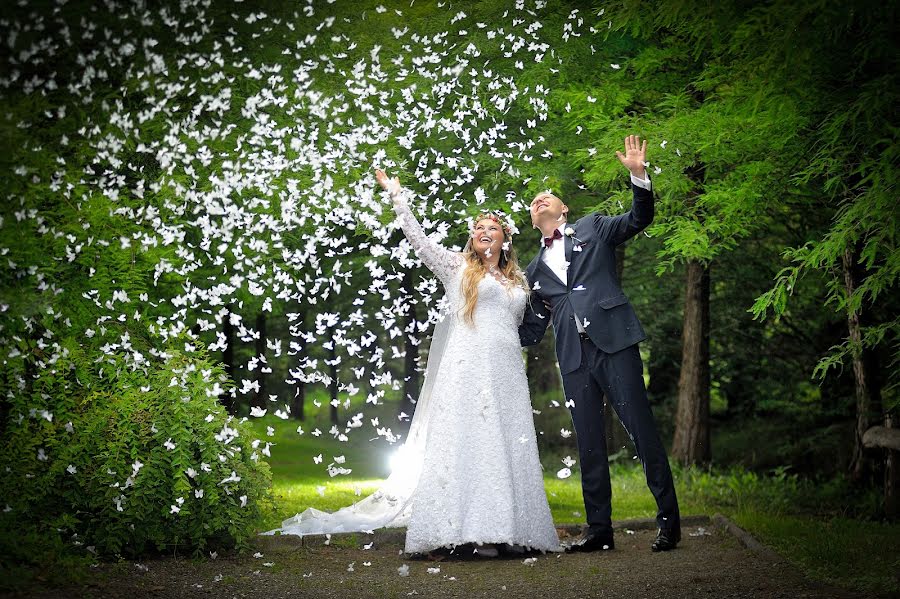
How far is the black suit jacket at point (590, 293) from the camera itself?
19.4 feet

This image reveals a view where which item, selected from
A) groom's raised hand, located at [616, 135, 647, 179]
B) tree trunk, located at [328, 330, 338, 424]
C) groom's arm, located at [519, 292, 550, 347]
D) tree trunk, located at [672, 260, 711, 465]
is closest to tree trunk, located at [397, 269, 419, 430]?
tree trunk, located at [328, 330, 338, 424]

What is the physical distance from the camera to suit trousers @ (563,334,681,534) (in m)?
5.91

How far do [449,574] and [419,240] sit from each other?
229 centimetres

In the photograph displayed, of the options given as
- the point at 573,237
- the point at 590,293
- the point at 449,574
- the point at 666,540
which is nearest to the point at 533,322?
the point at 590,293

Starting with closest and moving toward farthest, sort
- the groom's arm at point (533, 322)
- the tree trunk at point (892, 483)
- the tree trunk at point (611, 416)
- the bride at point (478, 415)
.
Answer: the bride at point (478, 415) < the groom's arm at point (533, 322) < the tree trunk at point (892, 483) < the tree trunk at point (611, 416)

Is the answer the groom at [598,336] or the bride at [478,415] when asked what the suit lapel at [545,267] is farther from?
the bride at [478,415]

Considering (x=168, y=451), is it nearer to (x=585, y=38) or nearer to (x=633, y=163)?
(x=633, y=163)

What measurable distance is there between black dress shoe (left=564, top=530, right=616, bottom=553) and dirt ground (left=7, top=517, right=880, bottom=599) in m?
0.10

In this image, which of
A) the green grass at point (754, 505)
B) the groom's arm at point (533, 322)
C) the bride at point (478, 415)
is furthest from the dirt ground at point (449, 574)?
the groom's arm at point (533, 322)

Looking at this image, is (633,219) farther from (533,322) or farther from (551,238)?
(533,322)

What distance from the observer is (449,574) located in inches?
212

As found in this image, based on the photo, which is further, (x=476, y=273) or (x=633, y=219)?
(x=476, y=273)

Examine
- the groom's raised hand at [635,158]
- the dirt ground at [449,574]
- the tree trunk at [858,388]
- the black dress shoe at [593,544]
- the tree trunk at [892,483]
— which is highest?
the groom's raised hand at [635,158]

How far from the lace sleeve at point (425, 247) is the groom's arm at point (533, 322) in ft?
2.05
